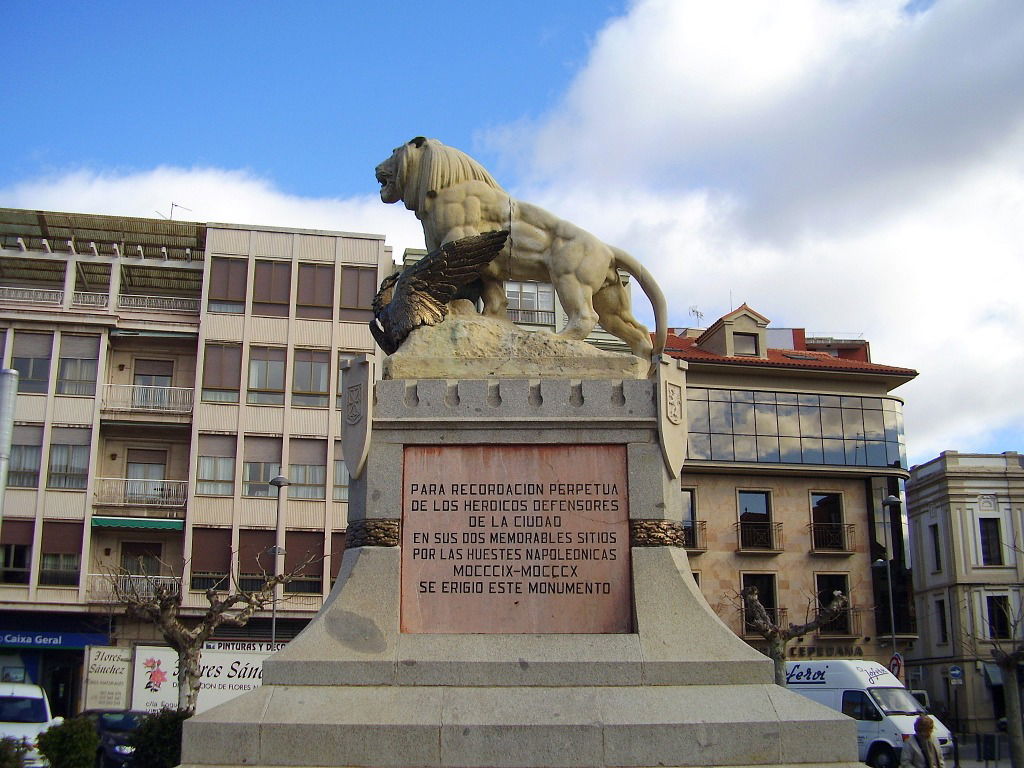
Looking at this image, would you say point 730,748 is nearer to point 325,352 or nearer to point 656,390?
point 656,390

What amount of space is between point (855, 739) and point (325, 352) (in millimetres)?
34770

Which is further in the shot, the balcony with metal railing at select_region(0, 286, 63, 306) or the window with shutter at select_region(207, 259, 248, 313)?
the window with shutter at select_region(207, 259, 248, 313)

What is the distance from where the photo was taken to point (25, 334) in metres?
40.4

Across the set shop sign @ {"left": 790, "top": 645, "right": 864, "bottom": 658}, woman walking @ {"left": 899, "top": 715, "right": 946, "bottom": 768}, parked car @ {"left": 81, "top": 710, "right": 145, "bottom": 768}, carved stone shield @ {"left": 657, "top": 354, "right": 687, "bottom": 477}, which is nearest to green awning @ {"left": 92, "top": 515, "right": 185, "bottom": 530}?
parked car @ {"left": 81, "top": 710, "right": 145, "bottom": 768}

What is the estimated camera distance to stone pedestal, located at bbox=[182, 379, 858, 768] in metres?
8.75

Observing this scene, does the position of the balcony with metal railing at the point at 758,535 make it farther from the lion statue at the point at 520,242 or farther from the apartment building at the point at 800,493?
the lion statue at the point at 520,242

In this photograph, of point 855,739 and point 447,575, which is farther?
point 447,575

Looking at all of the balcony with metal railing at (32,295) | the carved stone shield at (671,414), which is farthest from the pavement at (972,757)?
the balcony with metal railing at (32,295)

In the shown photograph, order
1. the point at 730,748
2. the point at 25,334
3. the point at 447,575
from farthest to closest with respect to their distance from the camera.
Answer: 1. the point at 25,334
2. the point at 447,575
3. the point at 730,748

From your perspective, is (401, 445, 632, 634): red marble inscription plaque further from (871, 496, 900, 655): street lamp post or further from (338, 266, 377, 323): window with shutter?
(871, 496, 900, 655): street lamp post

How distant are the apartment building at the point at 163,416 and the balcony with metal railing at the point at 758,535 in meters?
16.9

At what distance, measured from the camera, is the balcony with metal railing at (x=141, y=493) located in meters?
39.5

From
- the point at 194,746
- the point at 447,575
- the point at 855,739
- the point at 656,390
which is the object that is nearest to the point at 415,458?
the point at 447,575

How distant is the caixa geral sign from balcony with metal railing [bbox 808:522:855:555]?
28685mm
